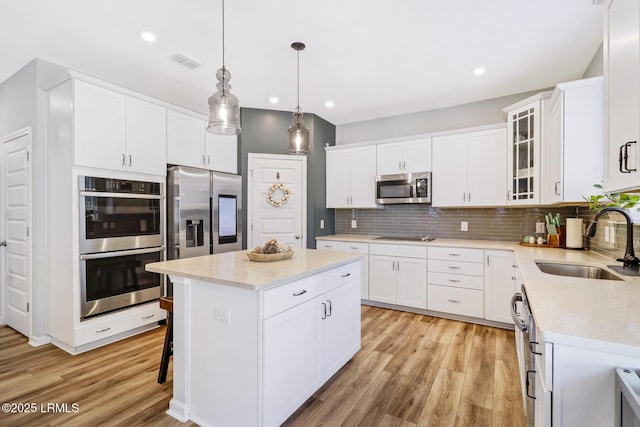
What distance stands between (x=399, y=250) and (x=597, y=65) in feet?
8.51

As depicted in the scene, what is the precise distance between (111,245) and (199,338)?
5.60ft

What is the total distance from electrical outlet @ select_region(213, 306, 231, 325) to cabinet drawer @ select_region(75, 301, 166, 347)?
72.0 inches

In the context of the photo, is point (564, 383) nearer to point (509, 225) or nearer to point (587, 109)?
point (587, 109)

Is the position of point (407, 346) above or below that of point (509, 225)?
below

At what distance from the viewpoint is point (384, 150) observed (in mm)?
4277

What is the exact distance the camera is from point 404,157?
163 inches

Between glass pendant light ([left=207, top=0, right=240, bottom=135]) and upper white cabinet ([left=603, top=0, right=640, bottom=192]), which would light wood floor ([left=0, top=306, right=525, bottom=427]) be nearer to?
upper white cabinet ([left=603, top=0, right=640, bottom=192])

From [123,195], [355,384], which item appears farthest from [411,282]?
[123,195]

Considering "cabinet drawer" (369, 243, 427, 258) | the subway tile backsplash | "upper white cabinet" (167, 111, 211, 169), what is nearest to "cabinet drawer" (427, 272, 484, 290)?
"cabinet drawer" (369, 243, 427, 258)

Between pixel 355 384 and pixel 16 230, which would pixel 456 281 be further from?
pixel 16 230

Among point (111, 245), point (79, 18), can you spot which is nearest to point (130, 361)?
point (111, 245)

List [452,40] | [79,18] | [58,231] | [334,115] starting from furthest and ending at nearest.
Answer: [334,115]
[58,231]
[452,40]
[79,18]

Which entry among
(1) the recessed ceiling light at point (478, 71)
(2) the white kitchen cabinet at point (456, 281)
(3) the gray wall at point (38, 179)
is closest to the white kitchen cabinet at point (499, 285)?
(2) the white kitchen cabinet at point (456, 281)

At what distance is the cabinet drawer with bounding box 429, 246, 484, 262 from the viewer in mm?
3396
